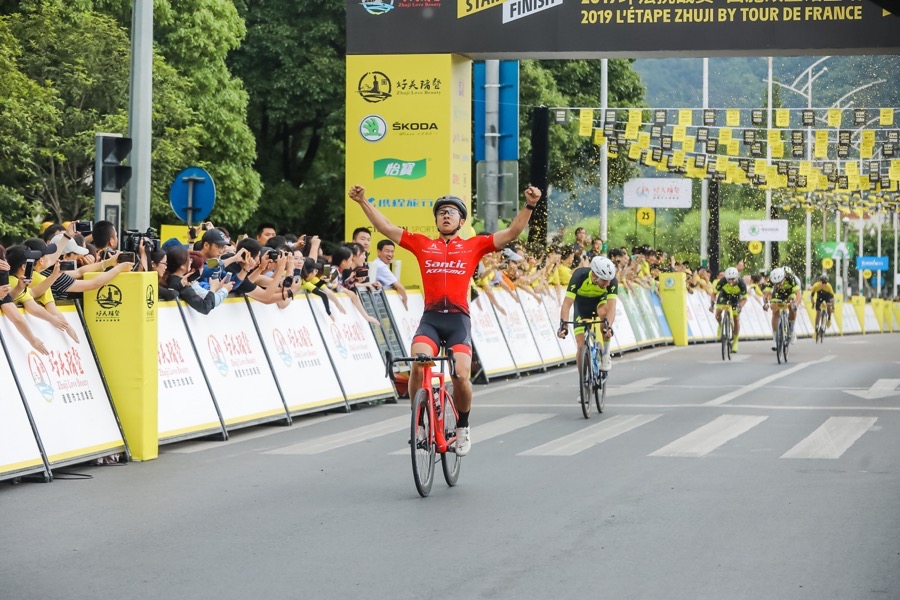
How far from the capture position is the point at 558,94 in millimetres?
50312

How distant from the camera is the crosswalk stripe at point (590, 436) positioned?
43.5 feet

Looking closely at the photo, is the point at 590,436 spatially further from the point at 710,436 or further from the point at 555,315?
the point at 555,315

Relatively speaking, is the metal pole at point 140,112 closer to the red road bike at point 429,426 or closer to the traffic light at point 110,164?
the traffic light at point 110,164

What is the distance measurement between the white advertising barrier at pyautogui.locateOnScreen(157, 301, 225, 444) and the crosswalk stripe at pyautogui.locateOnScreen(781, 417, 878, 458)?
17.0 ft

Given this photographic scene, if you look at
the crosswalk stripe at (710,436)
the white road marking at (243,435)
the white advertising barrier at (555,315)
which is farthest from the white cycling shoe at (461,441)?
the white advertising barrier at (555,315)

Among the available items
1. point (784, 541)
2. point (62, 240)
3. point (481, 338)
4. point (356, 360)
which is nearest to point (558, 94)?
point (481, 338)

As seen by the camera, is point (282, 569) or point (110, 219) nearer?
point (282, 569)

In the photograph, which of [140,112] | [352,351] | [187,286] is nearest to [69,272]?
[187,286]

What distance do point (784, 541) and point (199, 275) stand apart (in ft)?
26.3

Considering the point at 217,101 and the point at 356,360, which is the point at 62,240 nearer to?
the point at 356,360

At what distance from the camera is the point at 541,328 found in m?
→ 26.4

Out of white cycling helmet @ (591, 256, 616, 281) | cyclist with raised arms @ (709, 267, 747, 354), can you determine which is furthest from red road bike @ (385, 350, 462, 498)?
cyclist with raised arms @ (709, 267, 747, 354)

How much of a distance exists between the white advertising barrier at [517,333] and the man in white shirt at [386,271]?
3.82 m

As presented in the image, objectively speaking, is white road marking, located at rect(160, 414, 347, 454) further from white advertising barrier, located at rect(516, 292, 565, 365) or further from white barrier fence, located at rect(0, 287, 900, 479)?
white advertising barrier, located at rect(516, 292, 565, 365)
